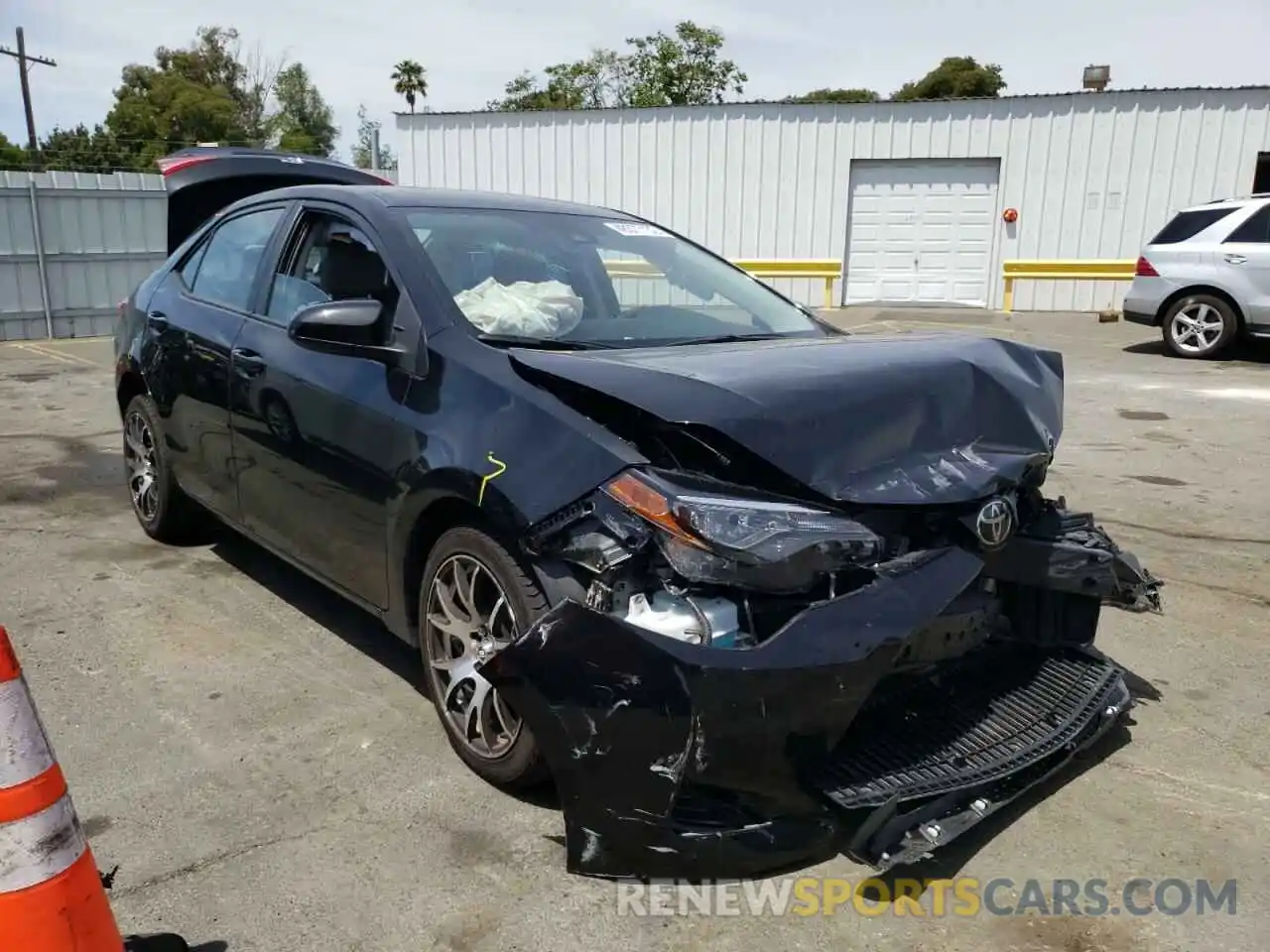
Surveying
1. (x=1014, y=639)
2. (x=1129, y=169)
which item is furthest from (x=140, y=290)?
(x=1129, y=169)

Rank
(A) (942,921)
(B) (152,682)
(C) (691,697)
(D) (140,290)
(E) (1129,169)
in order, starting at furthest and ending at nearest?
(E) (1129,169)
(D) (140,290)
(B) (152,682)
(A) (942,921)
(C) (691,697)

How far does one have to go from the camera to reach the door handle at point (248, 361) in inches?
152

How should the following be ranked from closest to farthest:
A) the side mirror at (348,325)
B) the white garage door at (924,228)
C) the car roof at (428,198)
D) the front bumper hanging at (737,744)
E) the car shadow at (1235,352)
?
1. the front bumper hanging at (737,744)
2. the side mirror at (348,325)
3. the car roof at (428,198)
4. the car shadow at (1235,352)
5. the white garage door at (924,228)

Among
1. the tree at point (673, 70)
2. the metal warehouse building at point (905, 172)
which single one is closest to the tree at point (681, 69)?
the tree at point (673, 70)

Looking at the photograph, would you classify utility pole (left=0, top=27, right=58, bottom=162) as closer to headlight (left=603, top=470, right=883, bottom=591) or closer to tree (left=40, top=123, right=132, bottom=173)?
tree (left=40, top=123, right=132, bottom=173)

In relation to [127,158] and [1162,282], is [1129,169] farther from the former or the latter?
[127,158]

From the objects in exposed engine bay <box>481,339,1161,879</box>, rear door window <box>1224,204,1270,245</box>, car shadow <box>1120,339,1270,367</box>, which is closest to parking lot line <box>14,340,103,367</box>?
exposed engine bay <box>481,339,1161,879</box>

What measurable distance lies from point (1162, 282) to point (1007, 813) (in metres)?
11.3

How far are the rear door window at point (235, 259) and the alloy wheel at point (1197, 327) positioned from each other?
449 inches

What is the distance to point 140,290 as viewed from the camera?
5191 mm

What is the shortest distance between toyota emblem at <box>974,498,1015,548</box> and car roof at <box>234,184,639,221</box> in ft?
7.15

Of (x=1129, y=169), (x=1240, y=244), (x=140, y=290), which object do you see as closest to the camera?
(x=140, y=290)

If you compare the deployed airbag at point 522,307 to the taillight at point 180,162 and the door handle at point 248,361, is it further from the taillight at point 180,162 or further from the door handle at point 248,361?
the taillight at point 180,162

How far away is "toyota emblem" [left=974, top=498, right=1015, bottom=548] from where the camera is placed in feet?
8.91
